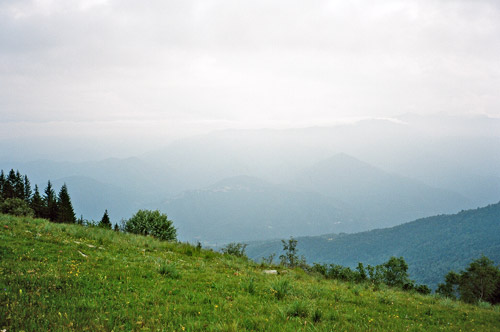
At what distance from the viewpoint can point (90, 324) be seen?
4.91 m

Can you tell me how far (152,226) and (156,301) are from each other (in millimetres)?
18762

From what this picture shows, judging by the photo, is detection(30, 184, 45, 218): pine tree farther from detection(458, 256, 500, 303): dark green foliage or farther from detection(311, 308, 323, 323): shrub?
detection(458, 256, 500, 303): dark green foliage

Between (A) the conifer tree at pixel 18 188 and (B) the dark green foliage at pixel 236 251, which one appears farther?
(A) the conifer tree at pixel 18 188

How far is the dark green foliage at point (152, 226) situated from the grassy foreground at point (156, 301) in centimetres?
1209

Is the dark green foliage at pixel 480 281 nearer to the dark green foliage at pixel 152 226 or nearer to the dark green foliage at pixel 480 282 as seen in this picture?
the dark green foliage at pixel 480 282

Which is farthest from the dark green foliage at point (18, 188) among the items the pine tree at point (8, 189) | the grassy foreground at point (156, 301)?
the grassy foreground at point (156, 301)

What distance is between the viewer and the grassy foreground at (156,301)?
527 cm

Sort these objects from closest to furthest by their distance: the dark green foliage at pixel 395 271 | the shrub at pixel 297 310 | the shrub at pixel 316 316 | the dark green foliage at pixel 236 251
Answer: the shrub at pixel 316 316 → the shrub at pixel 297 310 → the dark green foliage at pixel 236 251 → the dark green foliage at pixel 395 271

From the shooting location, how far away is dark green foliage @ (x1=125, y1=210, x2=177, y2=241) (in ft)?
78.4

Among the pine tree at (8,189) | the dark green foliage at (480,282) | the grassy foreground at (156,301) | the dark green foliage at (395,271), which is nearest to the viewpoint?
the grassy foreground at (156,301)

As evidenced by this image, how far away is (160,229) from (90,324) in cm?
2032

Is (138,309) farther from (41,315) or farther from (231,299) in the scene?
(231,299)

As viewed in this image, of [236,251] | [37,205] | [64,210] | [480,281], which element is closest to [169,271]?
[236,251]

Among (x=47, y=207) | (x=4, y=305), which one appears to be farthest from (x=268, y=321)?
→ (x=47, y=207)
